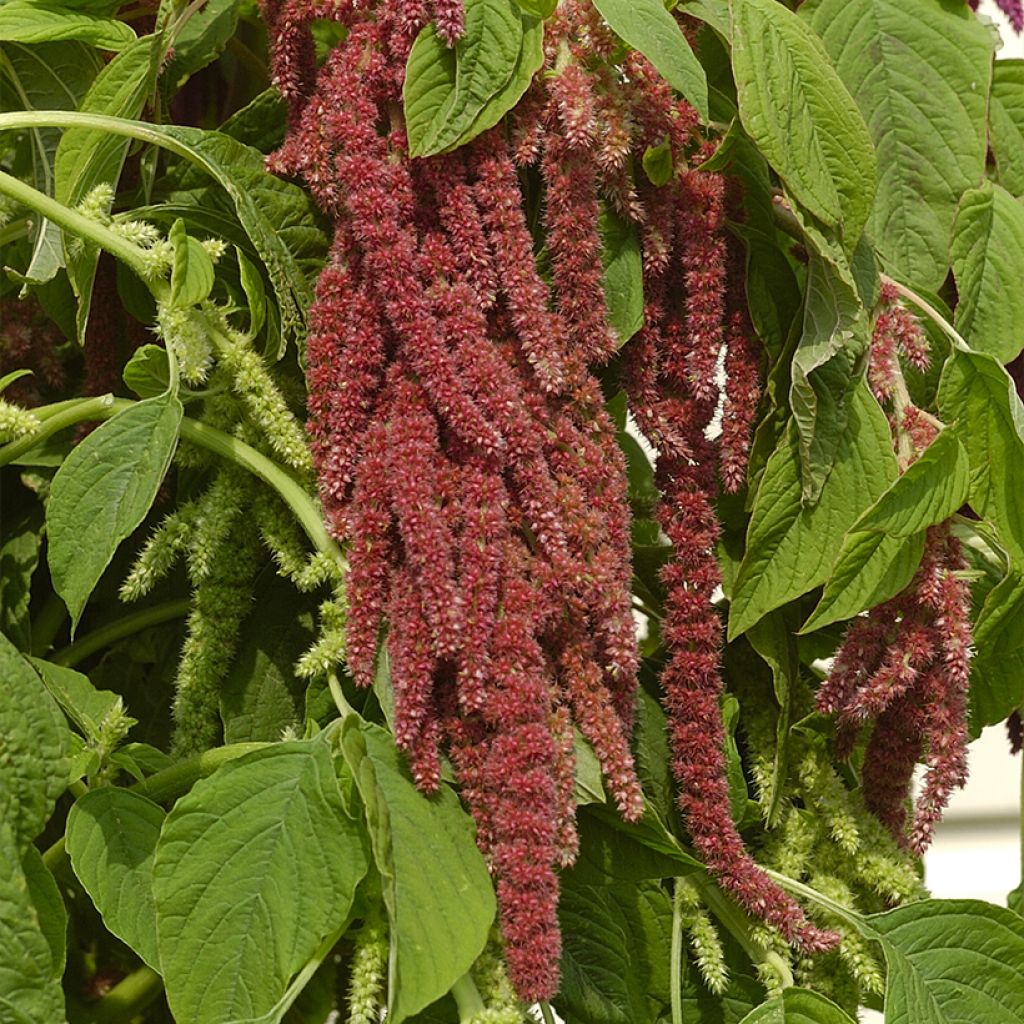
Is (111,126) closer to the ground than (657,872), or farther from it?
farther from it

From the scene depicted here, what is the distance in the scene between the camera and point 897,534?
55 centimetres

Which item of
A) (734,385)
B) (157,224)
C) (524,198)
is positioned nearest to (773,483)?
(734,385)

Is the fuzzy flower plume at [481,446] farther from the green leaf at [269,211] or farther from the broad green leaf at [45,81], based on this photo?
the broad green leaf at [45,81]

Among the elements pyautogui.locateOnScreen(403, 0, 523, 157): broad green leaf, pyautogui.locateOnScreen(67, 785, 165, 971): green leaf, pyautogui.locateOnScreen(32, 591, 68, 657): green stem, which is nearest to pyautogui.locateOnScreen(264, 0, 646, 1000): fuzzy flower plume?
pyautogui.locateOnScreen(403, 0, 523, 157): broad green leaf

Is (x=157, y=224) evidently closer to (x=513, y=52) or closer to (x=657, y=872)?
(x=513, y=52)

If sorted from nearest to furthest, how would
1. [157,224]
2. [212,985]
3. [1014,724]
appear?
[212,985], [157,224], [1014,724]

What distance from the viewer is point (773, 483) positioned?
0.58 metres

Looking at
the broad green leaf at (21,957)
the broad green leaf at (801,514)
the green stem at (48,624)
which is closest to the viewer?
the broad green leaf at (21,957)

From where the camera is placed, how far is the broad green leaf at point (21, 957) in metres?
0.48

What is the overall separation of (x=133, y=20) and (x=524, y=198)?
25 cm

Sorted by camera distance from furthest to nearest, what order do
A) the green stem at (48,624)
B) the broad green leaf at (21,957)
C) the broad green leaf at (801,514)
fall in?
the green stem at (48,624) < the broad green leaf at (801,514) < the broad green leaf at (21,957)

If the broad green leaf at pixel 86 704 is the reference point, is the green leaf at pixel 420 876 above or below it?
below

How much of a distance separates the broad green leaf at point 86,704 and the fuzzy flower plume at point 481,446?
0.10 meters

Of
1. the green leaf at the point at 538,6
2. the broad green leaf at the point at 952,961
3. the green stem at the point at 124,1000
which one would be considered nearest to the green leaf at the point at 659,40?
the green leaf at the point at 538,6
